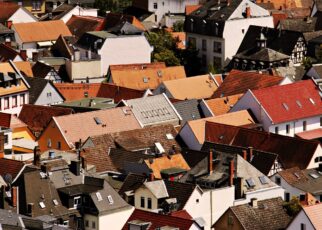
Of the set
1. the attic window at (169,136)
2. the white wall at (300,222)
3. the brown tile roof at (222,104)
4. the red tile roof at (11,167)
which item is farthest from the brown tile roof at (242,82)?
the white wall at (300,222)

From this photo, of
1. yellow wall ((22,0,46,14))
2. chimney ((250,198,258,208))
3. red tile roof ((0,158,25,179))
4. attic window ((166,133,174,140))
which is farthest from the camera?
yellow wall ((22,0,46,14))

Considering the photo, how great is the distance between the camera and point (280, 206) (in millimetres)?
83500

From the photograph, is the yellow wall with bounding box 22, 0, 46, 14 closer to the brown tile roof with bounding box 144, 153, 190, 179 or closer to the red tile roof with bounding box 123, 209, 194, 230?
the brown tile roof with bounding box 144, 153, 190, 179

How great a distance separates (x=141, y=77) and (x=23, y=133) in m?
18.8

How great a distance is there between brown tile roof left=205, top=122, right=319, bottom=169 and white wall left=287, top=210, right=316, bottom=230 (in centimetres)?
1331

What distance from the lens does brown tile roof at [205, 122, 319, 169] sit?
9181cm

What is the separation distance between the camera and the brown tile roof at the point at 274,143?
3615 inches

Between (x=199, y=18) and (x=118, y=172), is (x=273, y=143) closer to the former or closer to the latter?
(x=118, y=172)

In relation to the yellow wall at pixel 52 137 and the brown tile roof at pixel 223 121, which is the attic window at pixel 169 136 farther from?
the yellow wall at pixel 52 137

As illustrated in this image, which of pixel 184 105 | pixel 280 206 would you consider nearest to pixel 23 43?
pixel 184 105

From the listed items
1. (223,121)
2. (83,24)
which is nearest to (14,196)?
(223,121)

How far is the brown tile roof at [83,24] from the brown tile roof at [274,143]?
3917 centimetres

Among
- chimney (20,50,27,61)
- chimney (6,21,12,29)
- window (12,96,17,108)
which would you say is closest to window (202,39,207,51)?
chimney (20,50,27,61)

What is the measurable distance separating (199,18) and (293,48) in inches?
425
